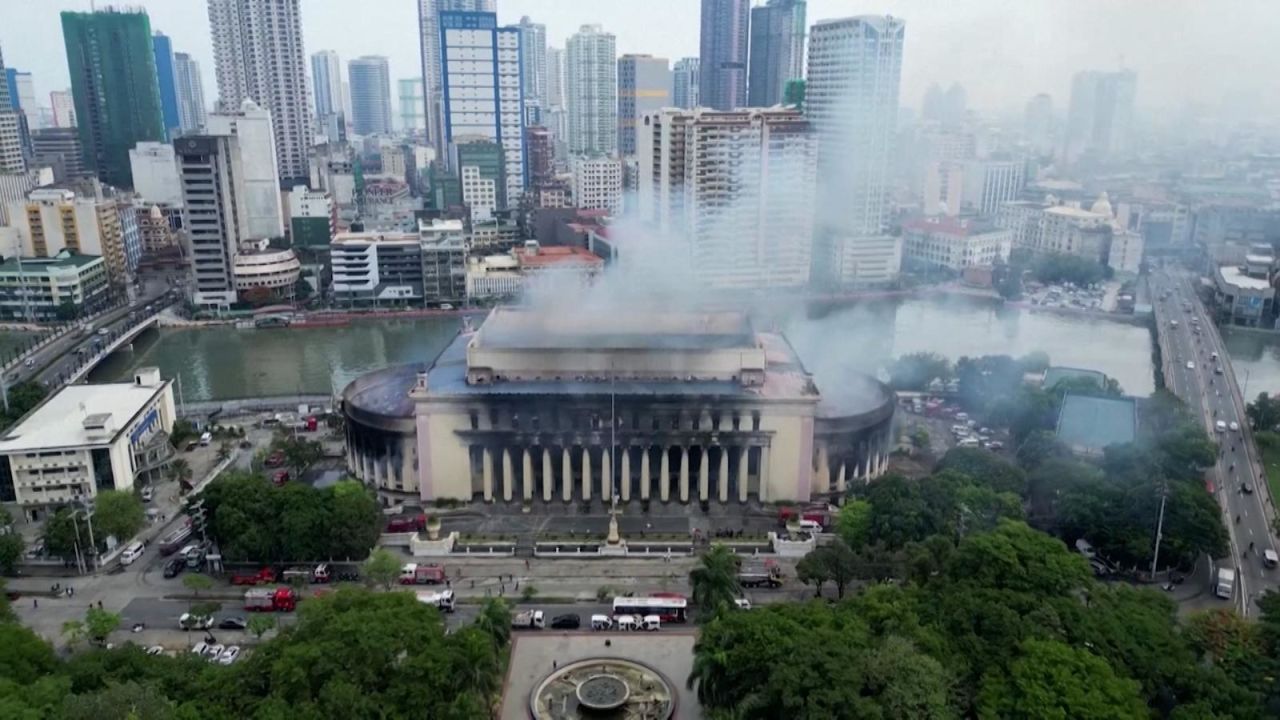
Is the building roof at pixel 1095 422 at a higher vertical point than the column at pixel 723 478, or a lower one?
higher

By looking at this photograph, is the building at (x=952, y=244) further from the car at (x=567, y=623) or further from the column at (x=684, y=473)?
the car at (x=567, y=623)

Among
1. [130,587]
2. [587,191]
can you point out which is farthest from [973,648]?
[587,191]

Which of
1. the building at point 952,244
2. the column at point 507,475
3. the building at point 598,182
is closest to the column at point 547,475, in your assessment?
the column at point 507,475

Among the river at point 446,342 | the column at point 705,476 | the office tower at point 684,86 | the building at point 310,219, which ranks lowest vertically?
the river at point 446,342

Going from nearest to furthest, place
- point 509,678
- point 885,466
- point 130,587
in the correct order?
1. point 509,678
2. point 130,587
3. point 885,466

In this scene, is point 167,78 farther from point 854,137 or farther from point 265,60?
point 854,137

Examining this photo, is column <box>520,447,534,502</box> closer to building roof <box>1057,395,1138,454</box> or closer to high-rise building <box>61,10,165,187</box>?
building roof <box>1057,395,1138,454</box>

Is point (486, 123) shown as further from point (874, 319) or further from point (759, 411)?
point (759, 411)
